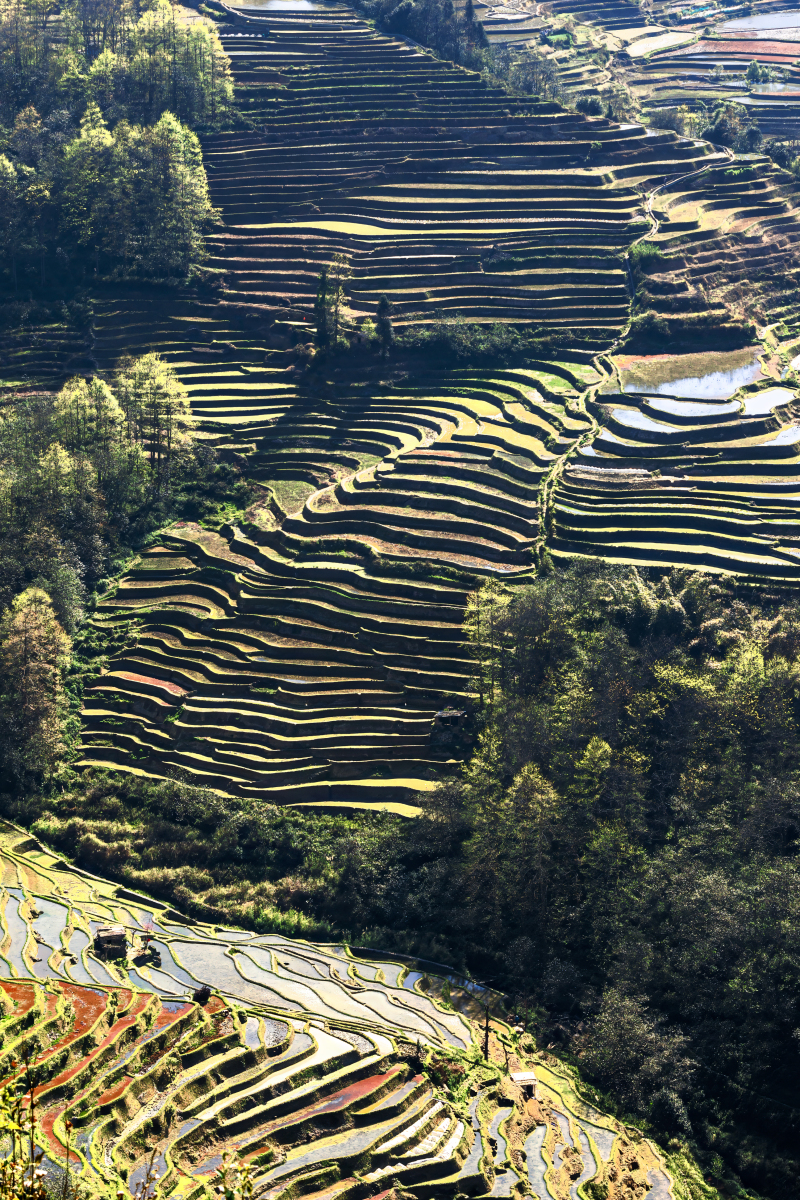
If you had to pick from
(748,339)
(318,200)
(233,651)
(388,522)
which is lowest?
(233,651)

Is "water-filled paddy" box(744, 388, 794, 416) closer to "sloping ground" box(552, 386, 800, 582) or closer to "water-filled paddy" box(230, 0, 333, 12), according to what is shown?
"sloping ground" box(552, 386, 800, 582)

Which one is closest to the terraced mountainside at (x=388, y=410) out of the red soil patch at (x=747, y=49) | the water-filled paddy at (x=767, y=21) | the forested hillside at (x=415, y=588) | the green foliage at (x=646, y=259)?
the forested hillside at (x=415, y=588)

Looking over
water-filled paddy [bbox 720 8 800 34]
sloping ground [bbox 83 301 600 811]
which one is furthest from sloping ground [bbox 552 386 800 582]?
water-filled paddy [bbox 720 8 800 34]

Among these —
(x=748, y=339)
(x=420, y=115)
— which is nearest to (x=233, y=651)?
(x=748, y=339)

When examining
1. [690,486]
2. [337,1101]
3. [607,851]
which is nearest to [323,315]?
[690,486]

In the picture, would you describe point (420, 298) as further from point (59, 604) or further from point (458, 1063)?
point (458, 1063)

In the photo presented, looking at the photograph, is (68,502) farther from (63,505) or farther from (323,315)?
(323,315)

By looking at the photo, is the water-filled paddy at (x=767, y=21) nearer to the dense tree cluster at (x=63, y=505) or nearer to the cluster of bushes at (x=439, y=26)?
the cluster of bushes at (x=439, y=26)
